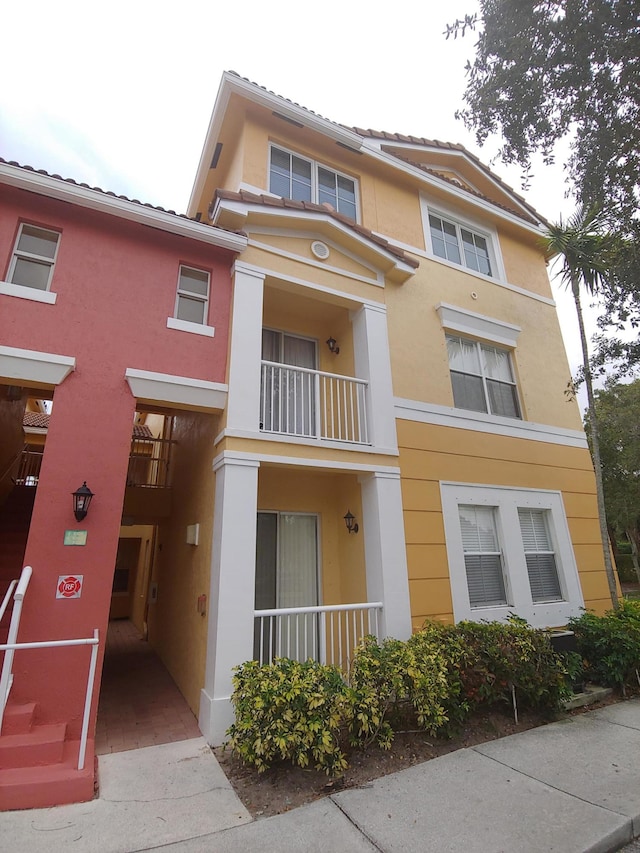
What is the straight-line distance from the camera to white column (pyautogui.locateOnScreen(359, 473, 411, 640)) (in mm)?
5805

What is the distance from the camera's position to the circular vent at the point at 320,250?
283 inches

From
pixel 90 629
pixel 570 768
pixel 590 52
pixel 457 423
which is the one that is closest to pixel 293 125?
pixel 590 52

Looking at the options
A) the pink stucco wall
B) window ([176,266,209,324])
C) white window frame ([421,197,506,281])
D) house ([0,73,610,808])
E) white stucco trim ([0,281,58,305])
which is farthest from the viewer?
A: white window frame ([421,197,506,281])

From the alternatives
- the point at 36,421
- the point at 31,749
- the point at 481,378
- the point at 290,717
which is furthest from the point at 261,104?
the point at 36,421

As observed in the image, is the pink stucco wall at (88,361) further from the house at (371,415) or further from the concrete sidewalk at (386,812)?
the concrete sidewalk at (386,812)

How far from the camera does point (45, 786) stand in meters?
3.41

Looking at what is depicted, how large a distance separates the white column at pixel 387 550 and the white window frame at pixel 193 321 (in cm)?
334

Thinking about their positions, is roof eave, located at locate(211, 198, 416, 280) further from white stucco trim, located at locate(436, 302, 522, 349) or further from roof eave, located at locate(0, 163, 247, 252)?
white stucco trim, located at locate(436, 302, 522, 349)

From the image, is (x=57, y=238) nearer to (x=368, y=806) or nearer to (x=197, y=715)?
(x=197, y=715)

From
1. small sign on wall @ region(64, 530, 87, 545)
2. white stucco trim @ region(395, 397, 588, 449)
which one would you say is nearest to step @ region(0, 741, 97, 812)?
small sign on wall @ region(64, 530, 87, 545)

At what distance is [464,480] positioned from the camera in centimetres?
723

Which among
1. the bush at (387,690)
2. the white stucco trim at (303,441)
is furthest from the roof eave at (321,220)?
the bush at (387,690)

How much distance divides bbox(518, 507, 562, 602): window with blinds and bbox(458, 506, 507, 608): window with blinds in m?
0.72

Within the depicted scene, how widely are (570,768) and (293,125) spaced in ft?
34.3
